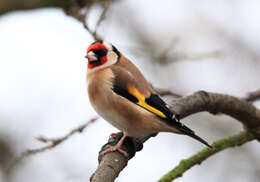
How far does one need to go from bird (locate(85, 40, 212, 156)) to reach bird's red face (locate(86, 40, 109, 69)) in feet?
0.28

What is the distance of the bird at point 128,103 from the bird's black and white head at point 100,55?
70 mm

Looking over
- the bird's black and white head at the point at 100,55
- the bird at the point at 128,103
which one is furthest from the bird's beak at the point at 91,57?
the bird at the point at 128,103

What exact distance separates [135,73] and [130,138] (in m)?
0.52

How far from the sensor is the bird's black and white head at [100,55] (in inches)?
154

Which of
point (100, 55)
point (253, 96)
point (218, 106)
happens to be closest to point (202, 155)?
point (218, 106)

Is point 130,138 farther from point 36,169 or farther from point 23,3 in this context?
point 36,169

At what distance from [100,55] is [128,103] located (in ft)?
1.97

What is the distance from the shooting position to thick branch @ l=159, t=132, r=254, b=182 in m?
3.40

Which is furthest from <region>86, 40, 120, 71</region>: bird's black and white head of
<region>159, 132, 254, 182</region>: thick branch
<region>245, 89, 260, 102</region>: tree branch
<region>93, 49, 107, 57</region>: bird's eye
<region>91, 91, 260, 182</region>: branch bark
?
<region>245, 89, 260, 102</region>: tree branch

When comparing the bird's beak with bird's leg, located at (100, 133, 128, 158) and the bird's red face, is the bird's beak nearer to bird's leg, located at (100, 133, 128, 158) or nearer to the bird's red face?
the bird's red face

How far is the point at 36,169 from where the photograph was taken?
6500mm

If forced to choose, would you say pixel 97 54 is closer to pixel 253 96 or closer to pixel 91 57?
pixel 91 57

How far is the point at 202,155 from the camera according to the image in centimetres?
367

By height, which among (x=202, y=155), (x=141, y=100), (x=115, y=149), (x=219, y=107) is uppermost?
(x=141, y=100)
